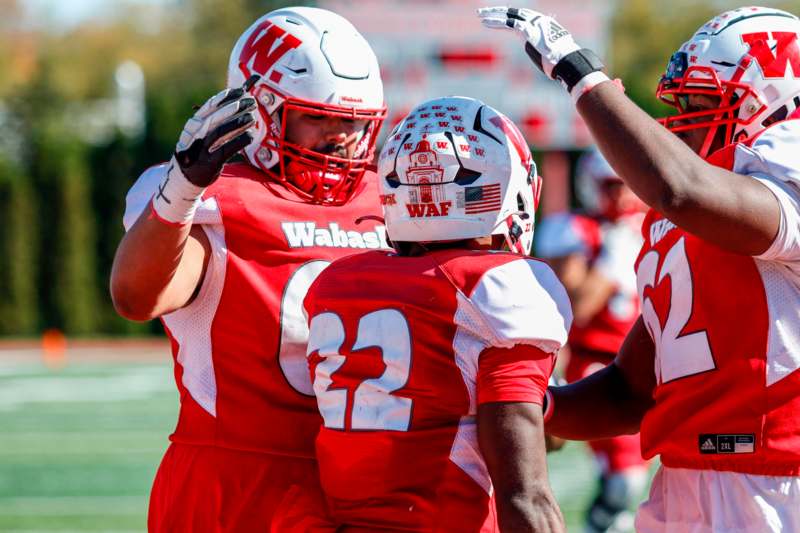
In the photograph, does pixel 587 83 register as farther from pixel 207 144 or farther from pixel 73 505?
pixel 73 505

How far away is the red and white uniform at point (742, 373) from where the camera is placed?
259 cm

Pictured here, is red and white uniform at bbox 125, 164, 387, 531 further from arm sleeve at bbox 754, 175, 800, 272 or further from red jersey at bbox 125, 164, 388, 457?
arm sleeve at bbox 754, 175, 800, 272

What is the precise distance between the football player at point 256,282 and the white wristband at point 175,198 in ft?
0.11

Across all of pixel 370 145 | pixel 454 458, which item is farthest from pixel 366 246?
pixel 454 458

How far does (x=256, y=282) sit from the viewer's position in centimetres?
293

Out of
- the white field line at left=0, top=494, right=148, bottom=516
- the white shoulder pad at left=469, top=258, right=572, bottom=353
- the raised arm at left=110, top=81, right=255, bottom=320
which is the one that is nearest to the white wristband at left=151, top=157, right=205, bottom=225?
the raised arm at left=110, top=81, right=255, bottom=320

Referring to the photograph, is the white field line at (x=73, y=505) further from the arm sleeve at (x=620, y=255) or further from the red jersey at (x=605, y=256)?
the arm sleeve at (x=620, y=255)

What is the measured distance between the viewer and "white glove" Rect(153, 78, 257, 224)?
2.60 m

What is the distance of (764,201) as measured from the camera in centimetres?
247

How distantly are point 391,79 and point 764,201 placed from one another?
13.5 meters

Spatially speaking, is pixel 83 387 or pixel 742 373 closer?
pixel 742 373

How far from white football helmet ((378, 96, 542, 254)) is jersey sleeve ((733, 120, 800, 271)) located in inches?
18.2

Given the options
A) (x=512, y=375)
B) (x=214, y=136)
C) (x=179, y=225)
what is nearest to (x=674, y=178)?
(x=512, y=375)

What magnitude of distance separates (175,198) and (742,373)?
1222 mm
